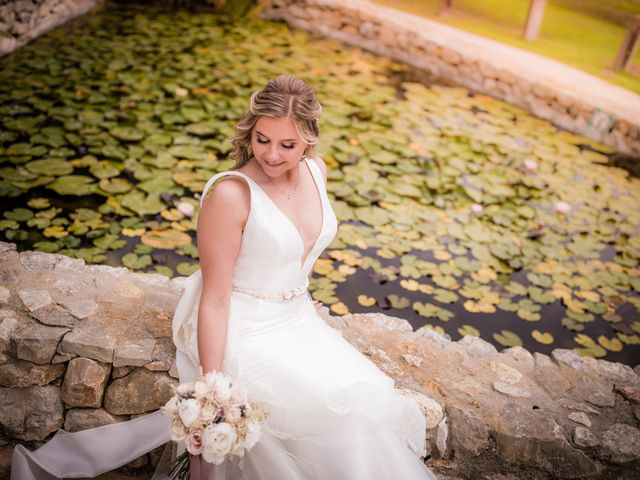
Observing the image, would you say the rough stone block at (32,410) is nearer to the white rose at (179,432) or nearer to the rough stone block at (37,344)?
the rough stone block at (37,344)

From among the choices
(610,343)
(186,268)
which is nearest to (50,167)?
(186,268)

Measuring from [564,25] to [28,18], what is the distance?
27.4ft

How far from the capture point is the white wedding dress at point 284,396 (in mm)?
1571

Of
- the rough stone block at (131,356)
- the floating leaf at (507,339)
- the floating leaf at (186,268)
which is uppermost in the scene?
the rough stone block at (131,356)

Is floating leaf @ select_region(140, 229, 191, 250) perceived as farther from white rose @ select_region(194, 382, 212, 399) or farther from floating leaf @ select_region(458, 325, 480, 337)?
white rose @ select_region(194, 382, 212, 399)

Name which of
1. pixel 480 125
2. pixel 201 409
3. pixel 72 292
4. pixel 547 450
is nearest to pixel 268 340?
pixel 201 409

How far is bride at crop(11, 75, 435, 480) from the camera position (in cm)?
158

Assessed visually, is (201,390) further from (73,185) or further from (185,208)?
(73,185)

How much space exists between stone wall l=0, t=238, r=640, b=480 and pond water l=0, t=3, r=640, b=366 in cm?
103

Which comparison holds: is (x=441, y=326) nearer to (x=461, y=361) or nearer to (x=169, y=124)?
(x=461, y=361)

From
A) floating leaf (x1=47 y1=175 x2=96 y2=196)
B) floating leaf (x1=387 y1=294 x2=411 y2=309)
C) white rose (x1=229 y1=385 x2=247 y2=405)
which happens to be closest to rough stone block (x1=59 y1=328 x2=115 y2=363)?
white rose (x1=229 y1=385 x2=247 y2=405)

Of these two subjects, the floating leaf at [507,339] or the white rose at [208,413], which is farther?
the floating leaf at [507,339]

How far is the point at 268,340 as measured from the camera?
1792 mm

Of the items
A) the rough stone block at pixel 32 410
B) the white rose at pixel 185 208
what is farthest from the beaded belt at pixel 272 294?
the white rose at pixel 185 208
